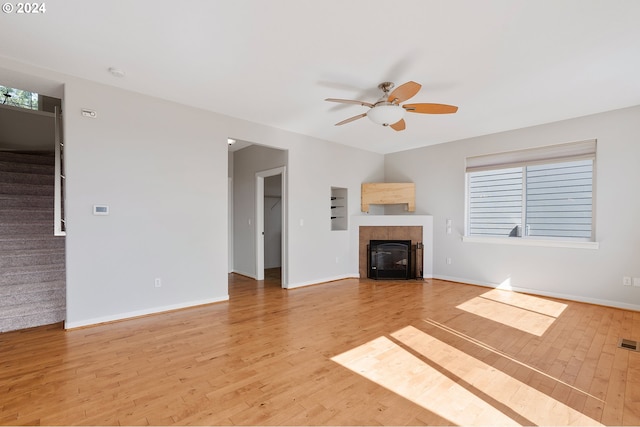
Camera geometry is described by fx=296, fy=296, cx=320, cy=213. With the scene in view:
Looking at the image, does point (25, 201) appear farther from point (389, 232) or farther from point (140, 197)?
point (389, 232)

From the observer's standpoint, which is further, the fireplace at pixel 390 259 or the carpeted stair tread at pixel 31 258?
the fireplace at pixel 390 259

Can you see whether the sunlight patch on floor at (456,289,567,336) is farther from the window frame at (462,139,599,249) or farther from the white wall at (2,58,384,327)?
the white wall at (2,58,384,327)

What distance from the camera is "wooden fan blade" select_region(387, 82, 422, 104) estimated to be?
8.52ft

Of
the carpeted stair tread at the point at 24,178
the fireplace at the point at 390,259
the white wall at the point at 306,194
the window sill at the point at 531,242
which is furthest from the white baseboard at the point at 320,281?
the carpeted stair tread at the point at 24,178

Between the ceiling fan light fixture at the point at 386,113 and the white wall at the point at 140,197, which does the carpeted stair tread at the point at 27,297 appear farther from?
the ceiling fan light fixture at the point at 386,113

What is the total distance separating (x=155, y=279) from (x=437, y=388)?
3299mm

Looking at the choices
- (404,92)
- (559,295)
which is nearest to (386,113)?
(404,92)

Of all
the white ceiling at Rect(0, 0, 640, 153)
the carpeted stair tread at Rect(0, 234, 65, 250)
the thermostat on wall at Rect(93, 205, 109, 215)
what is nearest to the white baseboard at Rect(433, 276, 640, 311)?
the white ceiling at Rect(0, 0, 640, 153)

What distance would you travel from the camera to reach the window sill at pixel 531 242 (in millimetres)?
4160

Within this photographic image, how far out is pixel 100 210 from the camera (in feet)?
10.8

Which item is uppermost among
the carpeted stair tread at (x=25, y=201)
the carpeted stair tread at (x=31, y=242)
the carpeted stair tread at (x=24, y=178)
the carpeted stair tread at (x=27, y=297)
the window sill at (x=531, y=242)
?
the carpeted stair tread at (x=24, y=178)

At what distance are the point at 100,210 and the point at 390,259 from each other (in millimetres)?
4703

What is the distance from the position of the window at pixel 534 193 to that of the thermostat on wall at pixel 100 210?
219 inches

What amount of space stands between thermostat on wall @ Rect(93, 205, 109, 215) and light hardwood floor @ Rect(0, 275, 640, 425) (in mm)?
1232
